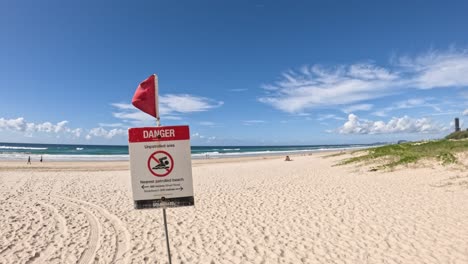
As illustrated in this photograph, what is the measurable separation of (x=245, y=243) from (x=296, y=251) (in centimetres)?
121

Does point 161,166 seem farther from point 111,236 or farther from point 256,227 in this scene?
point 256,227

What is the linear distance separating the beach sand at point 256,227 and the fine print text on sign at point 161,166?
8.47 ft

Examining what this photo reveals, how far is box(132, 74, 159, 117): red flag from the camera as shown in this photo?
13.0 feet

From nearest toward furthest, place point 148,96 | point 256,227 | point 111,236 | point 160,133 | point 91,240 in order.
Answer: point 160,133, point 148,96, point 91,240, point 111,236, point 256,227

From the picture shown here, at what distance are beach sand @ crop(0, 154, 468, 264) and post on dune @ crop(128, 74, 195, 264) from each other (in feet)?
A: 8.46

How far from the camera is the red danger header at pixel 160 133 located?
375cm

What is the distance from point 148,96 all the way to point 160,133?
2.00 feet

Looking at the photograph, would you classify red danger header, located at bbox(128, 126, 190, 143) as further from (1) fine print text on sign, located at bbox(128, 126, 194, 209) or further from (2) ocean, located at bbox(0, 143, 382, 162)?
(2) ocean, located at bbox(0, 143, 382, 162)

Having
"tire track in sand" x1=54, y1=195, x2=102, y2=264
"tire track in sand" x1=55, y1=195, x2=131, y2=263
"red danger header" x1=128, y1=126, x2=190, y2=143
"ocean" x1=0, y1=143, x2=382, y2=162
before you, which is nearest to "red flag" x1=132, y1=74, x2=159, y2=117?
"red danger header" x1=128, y1=126, x2=190, y2=143

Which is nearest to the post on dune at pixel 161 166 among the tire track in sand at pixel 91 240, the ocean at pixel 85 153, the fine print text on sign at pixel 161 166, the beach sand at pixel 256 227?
the fine print text on sign at pixel 161 166

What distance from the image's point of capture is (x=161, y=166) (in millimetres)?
3791

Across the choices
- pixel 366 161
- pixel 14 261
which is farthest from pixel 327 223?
pixel 366 161

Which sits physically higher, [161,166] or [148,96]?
[148,96]

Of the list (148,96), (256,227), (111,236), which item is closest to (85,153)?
(111,236)
